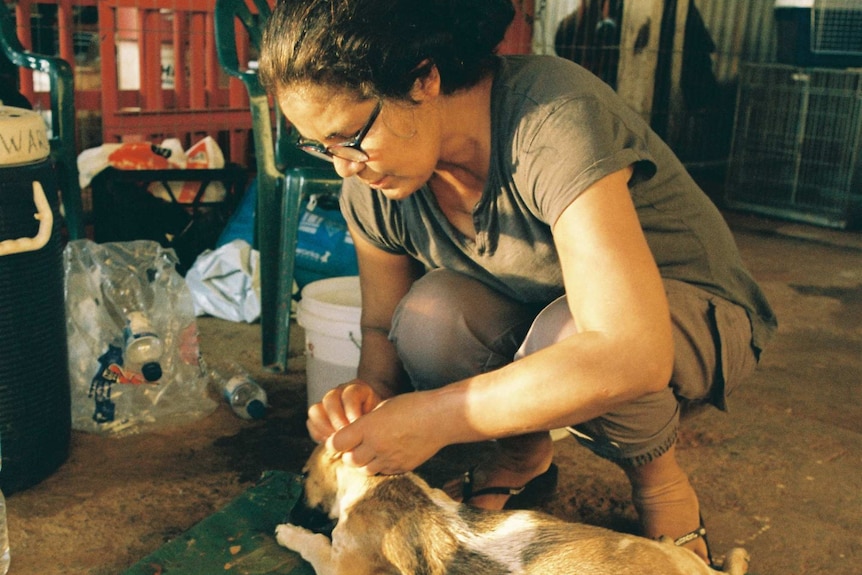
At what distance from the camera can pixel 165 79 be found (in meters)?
4.45

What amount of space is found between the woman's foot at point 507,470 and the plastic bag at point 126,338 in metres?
0.95

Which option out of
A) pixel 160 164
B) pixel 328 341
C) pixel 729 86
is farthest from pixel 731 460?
pixel 729 86

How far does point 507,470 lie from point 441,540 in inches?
19.5

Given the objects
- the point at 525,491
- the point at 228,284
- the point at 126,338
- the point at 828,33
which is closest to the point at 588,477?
the point at 525,491

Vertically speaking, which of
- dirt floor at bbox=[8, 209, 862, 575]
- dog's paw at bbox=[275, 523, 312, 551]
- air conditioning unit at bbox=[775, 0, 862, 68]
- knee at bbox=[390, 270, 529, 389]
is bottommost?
dirt floor at bbox=[8, 209, 862, 575]

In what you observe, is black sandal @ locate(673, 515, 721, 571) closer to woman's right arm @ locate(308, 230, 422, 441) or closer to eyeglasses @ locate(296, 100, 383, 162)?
woman's right arm @ locate(308, 230, 422, 441)

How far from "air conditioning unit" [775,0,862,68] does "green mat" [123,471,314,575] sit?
4.72m

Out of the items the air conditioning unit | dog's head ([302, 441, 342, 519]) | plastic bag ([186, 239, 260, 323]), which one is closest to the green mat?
dog's head ([302, 441, 342, 519])

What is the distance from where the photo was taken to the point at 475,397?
1.49m

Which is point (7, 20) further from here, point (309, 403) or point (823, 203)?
point (823, 203)

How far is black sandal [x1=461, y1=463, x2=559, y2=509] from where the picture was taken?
209 cm

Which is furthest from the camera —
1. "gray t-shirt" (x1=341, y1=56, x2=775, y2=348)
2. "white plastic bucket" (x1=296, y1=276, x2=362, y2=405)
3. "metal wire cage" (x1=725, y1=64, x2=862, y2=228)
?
"metal wire cage" (x1=725, y1=64, x2=862, y2=228)

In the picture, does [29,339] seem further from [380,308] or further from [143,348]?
[380,308]

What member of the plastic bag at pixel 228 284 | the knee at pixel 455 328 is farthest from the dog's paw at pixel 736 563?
the plastic bag at pixel 228 284
